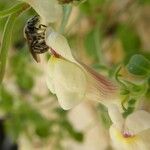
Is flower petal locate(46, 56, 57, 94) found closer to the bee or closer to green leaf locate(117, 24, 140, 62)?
the bee

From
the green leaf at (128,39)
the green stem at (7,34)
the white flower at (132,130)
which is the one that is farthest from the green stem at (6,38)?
the green leaf at (128,39)

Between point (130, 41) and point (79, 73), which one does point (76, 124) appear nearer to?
point (130, 41)

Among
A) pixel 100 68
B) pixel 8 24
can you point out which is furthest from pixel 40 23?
pixel 100 68

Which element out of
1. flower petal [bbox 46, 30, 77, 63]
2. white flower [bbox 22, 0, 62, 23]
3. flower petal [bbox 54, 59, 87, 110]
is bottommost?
flower petal [bbox 54, 59, 87, 110]

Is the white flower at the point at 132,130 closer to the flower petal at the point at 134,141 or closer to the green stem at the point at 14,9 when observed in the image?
the flower petal at the point at 134,141

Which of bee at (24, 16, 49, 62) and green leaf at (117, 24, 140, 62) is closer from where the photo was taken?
bee at (24, 16, 49, 62)

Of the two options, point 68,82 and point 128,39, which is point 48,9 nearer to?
point 68,82

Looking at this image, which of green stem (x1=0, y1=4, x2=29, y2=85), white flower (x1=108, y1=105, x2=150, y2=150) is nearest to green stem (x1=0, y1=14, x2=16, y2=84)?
green stem (x1=0, y1=4, x2=29, y2=85)

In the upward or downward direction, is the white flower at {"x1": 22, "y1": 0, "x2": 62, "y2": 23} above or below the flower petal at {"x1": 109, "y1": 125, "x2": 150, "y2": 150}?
above
